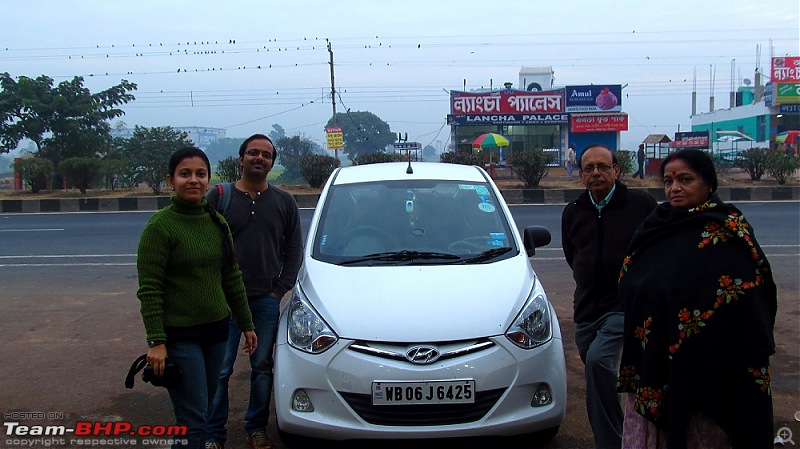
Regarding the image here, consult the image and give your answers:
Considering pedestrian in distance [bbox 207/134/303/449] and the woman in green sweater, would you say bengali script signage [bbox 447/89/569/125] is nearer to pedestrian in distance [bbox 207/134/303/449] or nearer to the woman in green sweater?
pedestrian in distance [bbox 207/134/303/449]

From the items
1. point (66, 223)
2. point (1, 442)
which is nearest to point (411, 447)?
point (1, 442)

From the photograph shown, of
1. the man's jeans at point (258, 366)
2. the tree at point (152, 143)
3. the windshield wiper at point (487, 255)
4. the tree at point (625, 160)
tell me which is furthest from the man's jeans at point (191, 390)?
the tree at point (152, 143)

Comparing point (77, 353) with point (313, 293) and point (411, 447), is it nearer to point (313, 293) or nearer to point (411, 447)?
point (313, 293)

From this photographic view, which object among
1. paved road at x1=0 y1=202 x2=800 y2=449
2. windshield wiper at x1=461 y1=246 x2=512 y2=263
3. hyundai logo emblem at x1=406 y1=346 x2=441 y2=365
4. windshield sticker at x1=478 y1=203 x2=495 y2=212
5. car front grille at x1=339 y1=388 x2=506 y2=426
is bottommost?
paved road at x1=0 y1=202 x2=800 y2=449

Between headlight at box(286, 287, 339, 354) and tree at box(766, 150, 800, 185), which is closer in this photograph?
headlight at box(286, 287, 339, 354)

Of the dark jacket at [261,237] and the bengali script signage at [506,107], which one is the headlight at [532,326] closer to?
the dark jacket at [261,237]

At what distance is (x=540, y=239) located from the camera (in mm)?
4457

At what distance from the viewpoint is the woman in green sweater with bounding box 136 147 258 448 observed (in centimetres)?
281

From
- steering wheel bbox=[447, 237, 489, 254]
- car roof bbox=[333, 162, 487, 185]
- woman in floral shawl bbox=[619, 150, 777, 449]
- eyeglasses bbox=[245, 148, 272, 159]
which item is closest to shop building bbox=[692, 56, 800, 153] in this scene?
car roof bbox=[333, 162, 487, 185]

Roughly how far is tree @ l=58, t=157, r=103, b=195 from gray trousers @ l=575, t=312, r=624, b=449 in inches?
846

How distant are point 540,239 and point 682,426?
222cm

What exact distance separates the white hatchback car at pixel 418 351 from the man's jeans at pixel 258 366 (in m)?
0.11

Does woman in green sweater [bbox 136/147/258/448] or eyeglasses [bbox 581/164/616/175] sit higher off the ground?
eyeglasses [bbox 581/164/616/175]

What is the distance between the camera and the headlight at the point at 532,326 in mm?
3512
